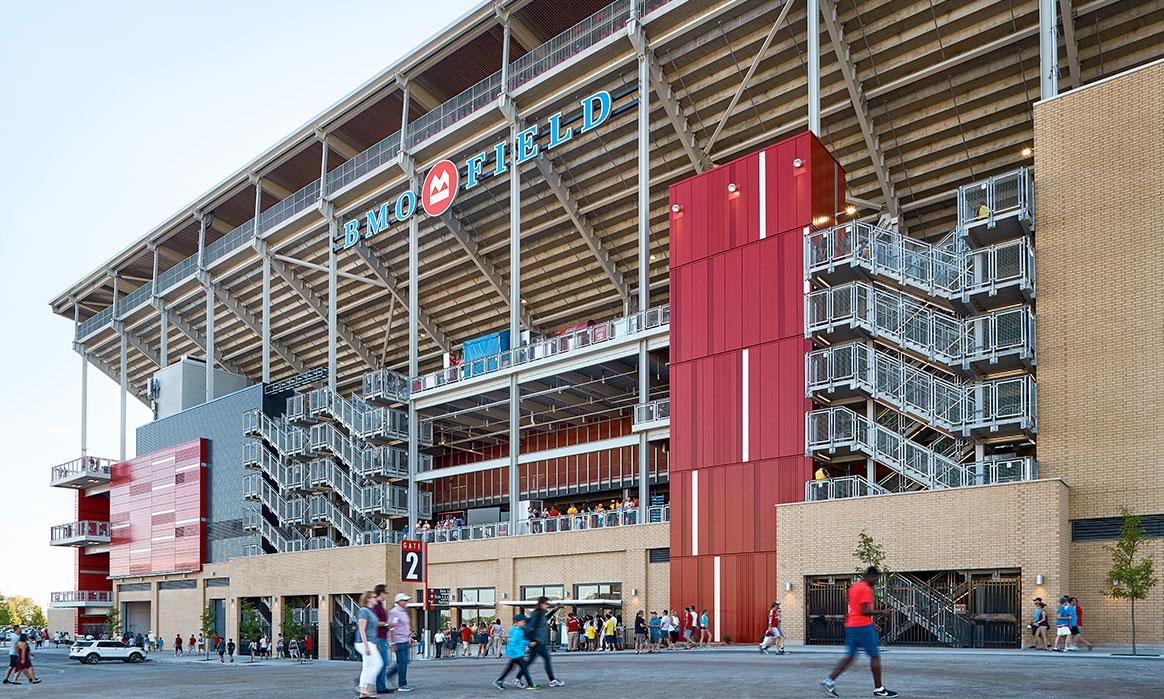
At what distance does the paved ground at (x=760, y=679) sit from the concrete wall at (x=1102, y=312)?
5896 millimetres

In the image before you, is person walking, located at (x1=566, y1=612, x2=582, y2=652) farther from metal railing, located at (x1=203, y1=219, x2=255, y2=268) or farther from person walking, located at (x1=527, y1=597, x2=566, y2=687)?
metal railing, located at (x1=203, y1=219, x2=255, y2=268)

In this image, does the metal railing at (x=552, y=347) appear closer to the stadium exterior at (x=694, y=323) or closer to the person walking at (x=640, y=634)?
the stadium exterior at (x=694, y=323)

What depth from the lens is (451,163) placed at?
54469 mm

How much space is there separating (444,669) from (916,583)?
1355cm

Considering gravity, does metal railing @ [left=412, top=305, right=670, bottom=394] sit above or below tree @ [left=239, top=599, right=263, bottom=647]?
above

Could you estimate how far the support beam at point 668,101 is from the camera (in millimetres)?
45688

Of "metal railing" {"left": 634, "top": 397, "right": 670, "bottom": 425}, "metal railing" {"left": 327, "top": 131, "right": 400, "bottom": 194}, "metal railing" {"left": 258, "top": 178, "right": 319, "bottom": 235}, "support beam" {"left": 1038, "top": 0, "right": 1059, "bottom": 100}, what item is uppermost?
"metal railing" {"left": 327, "top": 131, "right": 400, "bottom": 194}

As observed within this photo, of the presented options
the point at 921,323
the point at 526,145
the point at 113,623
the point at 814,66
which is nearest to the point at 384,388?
the point at 526,145

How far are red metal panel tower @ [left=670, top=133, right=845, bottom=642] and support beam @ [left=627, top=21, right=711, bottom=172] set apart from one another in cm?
646

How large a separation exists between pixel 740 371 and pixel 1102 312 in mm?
12052

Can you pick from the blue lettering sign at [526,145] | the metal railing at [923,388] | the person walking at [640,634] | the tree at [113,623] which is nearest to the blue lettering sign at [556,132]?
the blue lettering sign at [526,145]

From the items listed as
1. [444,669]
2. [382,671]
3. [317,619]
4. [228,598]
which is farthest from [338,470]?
[382,671]

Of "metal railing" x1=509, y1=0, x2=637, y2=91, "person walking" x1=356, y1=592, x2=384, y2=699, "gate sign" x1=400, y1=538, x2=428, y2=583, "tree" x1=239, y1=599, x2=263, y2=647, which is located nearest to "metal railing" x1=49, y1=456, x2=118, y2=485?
"tree" x1=239, y1=599, x2=263, y2=647

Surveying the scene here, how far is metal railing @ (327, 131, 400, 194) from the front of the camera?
58938 millimetres
